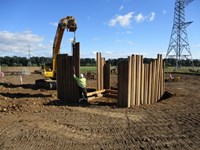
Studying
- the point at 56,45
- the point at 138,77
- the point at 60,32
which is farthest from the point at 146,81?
the point at 56,45

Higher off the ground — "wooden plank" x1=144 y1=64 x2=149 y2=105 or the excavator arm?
the excavator arm

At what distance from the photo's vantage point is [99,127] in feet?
29.3

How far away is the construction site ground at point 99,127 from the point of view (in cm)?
717

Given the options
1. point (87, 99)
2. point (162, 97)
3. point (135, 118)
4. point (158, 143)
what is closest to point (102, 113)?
point (135, 118)

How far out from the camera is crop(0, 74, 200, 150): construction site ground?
717 centimetres

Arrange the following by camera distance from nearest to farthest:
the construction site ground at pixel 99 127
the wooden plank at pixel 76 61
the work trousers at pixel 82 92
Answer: the construction site ground at pixel 99 127, the wooden plank at pixel 76 61, the work trousers at pixel 82 92

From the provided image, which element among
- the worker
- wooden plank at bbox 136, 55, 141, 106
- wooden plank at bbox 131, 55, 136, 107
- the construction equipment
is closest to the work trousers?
the worker

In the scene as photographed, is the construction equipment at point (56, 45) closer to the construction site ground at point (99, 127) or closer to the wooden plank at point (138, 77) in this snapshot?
the wooden plank at point (138, 77)

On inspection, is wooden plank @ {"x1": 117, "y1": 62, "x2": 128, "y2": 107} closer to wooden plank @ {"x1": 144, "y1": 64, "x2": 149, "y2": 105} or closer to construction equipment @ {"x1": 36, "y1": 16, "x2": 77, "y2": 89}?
wooden plank @ {"x1": 144, "y1": 64, "x2": 149, "y2": 105}

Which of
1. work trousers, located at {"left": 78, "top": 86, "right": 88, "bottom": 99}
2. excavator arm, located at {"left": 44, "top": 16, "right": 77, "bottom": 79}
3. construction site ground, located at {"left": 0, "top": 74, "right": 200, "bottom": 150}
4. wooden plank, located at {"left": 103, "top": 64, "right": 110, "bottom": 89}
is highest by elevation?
excavator arm, located at {"left": 44, "top": 16, "right": 77, "bottom": 79}

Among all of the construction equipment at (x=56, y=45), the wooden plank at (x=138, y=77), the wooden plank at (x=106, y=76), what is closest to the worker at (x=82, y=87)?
the wooden plank at (x=138, y=77)

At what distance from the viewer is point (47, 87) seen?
21.5 meters

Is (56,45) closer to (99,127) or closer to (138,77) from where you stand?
(138,77)

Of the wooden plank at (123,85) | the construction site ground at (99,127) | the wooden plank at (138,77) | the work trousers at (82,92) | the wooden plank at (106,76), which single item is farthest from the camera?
the wooden plank at (106,76)
